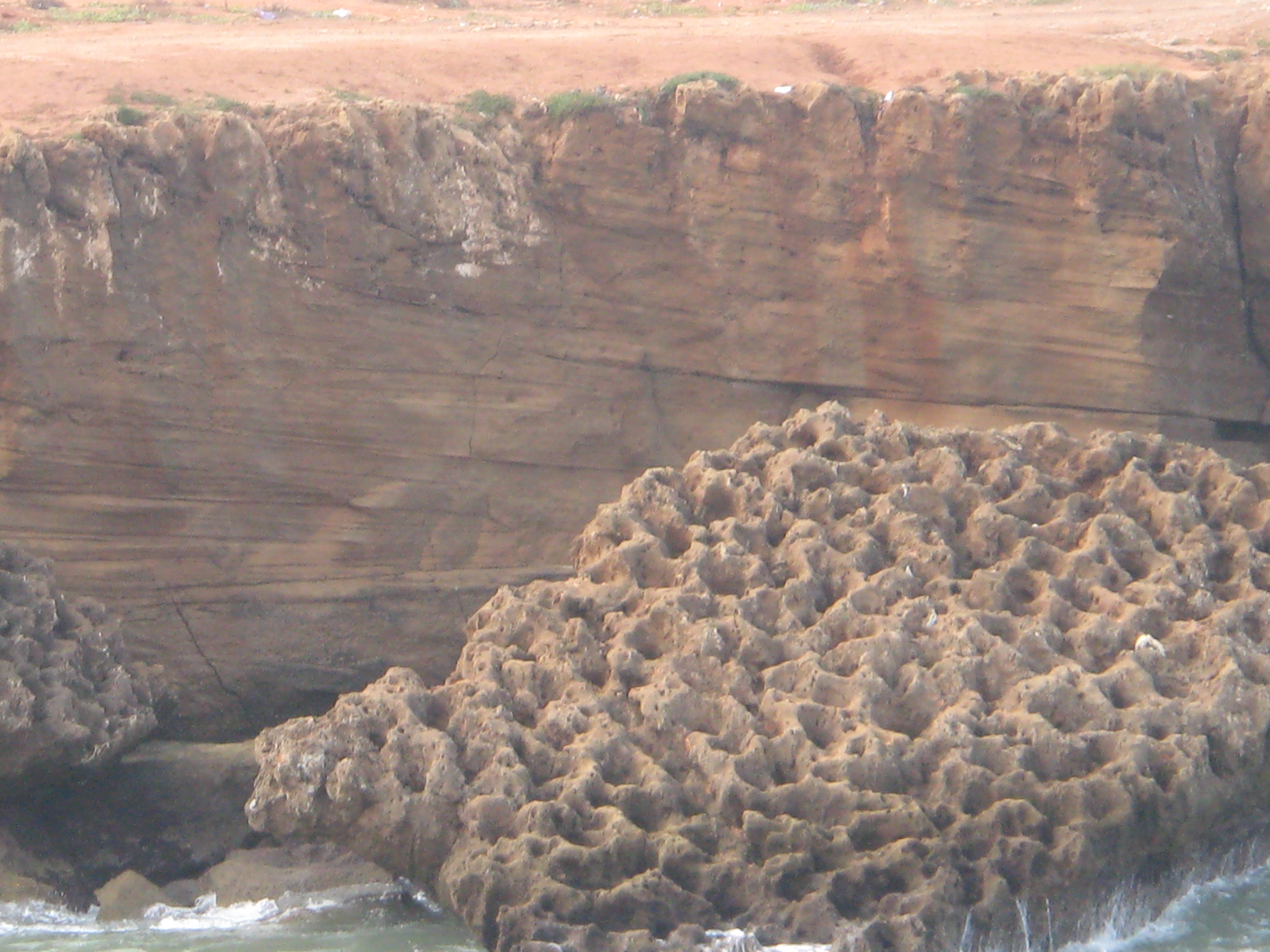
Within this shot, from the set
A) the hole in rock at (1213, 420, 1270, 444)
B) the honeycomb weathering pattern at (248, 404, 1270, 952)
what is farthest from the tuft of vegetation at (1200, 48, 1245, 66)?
the honeycomb weathering pattern at (248, 404, 1270, 952)

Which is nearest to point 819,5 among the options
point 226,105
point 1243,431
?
point 1243,431

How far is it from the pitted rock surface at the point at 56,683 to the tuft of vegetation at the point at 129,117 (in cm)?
233

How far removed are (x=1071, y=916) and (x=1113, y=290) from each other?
4.37m

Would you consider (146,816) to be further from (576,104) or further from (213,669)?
(576,104)

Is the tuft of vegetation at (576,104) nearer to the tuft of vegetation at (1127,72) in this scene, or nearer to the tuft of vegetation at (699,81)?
the tuft of vegetation at (699,81)

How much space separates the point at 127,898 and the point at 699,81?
542 cm

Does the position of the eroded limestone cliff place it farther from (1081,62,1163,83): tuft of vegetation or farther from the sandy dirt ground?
the sandy dirt ground

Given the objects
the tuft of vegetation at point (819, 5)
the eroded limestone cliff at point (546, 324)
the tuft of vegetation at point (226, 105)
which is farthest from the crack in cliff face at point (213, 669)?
the tuft of vegetation at point (819, 5)

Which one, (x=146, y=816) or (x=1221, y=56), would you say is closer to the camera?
(x=146, y=816)

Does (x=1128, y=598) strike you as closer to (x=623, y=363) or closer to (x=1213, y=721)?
(x=1213, y=721)

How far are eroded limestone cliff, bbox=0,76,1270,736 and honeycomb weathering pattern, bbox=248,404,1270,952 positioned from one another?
1904 mm

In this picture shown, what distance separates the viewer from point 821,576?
7531mm

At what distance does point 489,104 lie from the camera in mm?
9797

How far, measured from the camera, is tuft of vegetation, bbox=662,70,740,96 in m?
9.86
